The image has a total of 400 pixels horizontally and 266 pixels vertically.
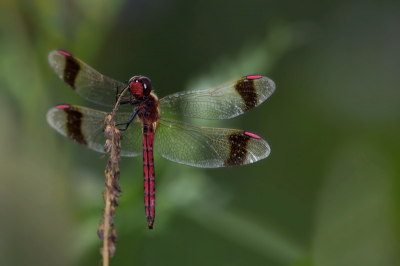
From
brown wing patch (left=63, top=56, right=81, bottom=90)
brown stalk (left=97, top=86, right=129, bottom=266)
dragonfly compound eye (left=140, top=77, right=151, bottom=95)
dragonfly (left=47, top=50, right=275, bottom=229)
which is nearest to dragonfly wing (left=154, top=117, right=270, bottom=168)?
dragonfly (left=47, top=50, right=275, bottom=229)

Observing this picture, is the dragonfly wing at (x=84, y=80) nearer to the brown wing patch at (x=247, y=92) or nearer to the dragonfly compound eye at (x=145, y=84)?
the dragonfly compound eye at (x=145, y=84)

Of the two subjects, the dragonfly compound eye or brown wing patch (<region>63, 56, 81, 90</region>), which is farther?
brown wing patch (<region>63, 56, 81, 90</region>)

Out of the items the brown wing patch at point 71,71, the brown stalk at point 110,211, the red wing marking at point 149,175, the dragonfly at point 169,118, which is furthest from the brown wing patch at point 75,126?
the brown stalk at point 110,211

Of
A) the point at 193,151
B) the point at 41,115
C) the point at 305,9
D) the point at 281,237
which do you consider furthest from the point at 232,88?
the point at 305,9

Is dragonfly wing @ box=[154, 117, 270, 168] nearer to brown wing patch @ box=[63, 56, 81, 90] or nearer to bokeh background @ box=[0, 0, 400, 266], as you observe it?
bokeh background @ box=[0, 0, 400, 266]

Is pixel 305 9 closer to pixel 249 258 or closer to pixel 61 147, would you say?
pixel 249 258

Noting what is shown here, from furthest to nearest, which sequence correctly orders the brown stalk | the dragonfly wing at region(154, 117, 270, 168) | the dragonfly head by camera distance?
the dragonfly wing at region(154, 117, 270, 168) → the dragonfly head → the brown stalk
